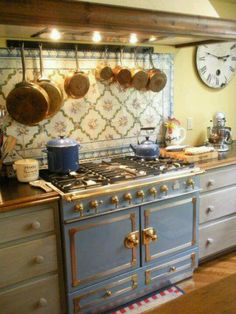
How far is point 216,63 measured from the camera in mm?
3078

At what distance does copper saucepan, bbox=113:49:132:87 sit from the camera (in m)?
2.50

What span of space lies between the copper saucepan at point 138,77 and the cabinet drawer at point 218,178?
2.83 feet

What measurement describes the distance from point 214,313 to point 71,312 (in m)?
1.23

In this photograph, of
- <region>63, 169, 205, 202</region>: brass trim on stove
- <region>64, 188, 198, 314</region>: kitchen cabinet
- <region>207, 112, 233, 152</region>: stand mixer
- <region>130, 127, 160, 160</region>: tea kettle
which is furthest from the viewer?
<region>207, 112, 233, 152</region>: stand mixer

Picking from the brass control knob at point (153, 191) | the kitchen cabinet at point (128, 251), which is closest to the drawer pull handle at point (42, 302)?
the kitchen cabinet at point (128, 251)

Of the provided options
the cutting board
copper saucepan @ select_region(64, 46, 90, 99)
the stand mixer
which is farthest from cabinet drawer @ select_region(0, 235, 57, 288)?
the stand mixer

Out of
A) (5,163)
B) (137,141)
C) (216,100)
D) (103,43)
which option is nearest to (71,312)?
(5,163)

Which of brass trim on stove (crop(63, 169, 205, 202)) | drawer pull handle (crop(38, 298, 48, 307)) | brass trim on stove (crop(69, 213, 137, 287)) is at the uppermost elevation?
brass trim on stove (crop(63, 169, 205, 202))

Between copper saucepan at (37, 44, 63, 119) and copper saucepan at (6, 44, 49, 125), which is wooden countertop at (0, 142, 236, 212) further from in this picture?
copper saucepan at (37, 44, 63, 119)

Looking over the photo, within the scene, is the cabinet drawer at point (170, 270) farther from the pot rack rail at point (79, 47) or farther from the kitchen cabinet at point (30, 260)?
the pot rack rail at point (79, 47)

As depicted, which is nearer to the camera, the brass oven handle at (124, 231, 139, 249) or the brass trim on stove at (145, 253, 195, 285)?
the brass oven handle at (124, 231, 139, 249)

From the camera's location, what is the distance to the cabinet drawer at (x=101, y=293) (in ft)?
6.48

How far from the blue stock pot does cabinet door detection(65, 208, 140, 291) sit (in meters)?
0.40

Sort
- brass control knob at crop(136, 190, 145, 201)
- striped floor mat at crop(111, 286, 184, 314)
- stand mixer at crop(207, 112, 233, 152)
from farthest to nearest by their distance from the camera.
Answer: stand mixer at crop(207, 112, 233, 152)
striped floor mat at crop(111, 286, 184, 314)
brass control knob at crop(136, 190, 145, 201)
